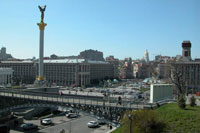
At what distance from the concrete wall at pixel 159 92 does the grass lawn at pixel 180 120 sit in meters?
3.90

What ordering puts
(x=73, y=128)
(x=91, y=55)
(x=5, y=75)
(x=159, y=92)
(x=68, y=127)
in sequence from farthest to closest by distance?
(x=91, y=55) < (x=5, y=75) < (x=68, y=127) < (x=73, y=128) < (x=159, y=92)

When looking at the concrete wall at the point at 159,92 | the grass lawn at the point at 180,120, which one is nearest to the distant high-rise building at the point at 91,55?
the concrete wall at the point at 159,92

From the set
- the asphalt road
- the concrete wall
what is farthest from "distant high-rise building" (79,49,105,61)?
the concrete wall

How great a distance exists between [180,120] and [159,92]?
793cm

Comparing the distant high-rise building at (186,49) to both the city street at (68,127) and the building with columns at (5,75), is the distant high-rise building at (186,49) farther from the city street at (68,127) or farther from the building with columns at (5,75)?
the building with columns at (5,75)

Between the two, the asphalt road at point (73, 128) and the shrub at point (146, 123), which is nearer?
the shrub at point (146, 123)

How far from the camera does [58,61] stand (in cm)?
10675

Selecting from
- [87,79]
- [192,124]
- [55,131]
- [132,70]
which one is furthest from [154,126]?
[132,70]

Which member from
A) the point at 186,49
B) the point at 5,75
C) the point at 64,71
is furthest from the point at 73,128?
the point at 186,49

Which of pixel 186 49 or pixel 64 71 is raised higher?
pixel 186 49

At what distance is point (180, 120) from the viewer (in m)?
19.9

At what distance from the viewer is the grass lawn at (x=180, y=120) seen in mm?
18500

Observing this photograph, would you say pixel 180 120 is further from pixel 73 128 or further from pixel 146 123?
pixel 73 128

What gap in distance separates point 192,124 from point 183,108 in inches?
146
